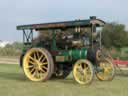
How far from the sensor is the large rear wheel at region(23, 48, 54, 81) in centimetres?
1503

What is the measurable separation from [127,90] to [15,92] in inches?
132

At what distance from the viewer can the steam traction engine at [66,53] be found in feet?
46.9

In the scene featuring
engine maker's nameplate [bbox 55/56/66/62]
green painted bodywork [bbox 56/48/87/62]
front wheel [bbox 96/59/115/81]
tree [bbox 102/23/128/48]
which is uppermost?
tree [bbox 102/23/128/48]

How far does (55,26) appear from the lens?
15.3 metres

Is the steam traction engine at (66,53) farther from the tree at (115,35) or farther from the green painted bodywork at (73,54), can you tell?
the tree at (115,35)

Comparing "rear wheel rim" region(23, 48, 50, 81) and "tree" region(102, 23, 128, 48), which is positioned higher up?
"tree" region(102, 23, 128, 48)

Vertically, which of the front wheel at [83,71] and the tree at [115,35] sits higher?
the tree at [115,35]

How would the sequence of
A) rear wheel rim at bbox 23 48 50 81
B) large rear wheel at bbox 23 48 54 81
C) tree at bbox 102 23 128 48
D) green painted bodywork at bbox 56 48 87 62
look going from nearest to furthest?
green painted bodywork at bbox 56 48 87 62 < large rear wheel at bbox 23 48 54 81 < rear wheel rim at bbox 23 48 50 81 < tree at bbox 102 23 128 48

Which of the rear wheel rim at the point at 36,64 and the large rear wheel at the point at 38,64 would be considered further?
the rear wheel rim at the point at 36,64

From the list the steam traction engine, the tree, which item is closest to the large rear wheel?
the steam traction engine

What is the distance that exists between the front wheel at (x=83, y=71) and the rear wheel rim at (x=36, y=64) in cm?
128

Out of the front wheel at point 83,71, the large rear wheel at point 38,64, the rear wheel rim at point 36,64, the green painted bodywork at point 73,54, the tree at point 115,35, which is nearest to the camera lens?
the front wheel at point 83,71

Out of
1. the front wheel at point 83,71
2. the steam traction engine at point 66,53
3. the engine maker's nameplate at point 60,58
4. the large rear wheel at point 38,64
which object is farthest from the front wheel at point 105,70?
the large rear wheel at point 38,64

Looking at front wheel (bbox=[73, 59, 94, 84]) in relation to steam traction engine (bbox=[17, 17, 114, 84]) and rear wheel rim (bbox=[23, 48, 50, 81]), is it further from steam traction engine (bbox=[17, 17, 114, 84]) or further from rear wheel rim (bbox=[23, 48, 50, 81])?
rear wheel rim (bbox=[23, 48, 50, 81])
